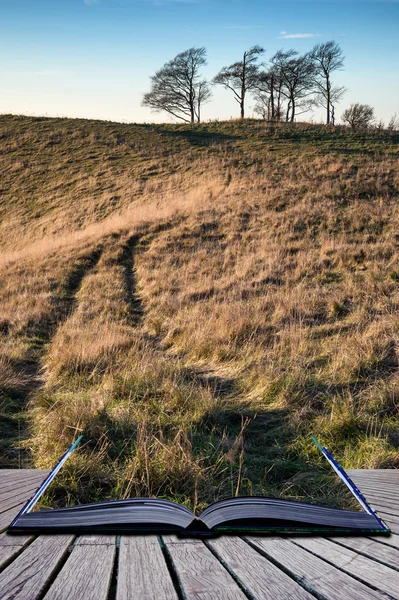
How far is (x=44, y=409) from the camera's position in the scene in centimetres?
492

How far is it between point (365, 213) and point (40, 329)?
10.3m

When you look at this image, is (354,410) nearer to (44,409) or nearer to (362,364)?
(362,364)

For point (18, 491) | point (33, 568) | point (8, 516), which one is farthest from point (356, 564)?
point (18, 491)

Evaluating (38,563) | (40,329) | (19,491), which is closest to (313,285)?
(40,329)

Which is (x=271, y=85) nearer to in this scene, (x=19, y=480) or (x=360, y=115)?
(x=360, y=115)

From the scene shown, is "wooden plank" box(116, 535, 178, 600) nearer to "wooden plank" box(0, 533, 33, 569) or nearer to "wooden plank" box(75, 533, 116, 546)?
"wooden plank" box(75, 533, 116, 546)

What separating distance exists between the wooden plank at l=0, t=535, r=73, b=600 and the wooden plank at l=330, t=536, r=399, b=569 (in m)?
1.00

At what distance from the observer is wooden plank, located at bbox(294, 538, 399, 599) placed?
4.71 ft

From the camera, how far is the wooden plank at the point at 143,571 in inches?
53.9

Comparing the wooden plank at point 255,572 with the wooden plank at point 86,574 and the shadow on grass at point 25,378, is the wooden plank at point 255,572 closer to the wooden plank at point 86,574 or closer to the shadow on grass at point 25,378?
the wooden plank at point 86,574

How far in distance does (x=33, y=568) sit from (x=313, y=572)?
90 centimetres

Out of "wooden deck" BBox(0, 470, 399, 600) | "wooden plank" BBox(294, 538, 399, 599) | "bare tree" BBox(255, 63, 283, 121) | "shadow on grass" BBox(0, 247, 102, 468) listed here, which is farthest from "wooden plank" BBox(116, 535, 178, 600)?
"bare tree" BBox(255, 63, 283, 121)

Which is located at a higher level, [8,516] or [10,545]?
[10,545]

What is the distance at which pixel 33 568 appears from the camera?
1.53 metres
